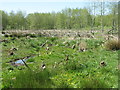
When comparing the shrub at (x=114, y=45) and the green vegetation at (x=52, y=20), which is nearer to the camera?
the shrub at (x=114, y=45)

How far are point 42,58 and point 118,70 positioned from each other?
17.0ft

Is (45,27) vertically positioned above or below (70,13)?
below

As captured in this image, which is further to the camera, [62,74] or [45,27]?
[45,27]

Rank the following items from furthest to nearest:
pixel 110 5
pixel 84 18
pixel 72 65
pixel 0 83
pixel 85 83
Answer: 1. pixel 84 18
2. pixel 110 5
3. pixel 72 65
4. pixel 0 83
5. pixel 85 83

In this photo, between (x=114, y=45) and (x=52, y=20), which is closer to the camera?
(x=114, y=45)

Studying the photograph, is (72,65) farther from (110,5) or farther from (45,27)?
(45,27)

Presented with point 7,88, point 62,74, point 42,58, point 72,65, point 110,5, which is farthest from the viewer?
point 110,5

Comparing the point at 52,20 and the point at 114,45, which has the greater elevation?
the point at 52,20

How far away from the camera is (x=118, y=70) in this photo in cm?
728

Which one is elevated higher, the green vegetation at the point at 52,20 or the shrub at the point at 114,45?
the green vegetation at the point at 52,20

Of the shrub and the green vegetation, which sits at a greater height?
the green vegetation

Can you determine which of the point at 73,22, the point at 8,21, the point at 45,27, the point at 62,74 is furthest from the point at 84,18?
the point at 62,74

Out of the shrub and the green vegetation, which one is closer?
the shrub

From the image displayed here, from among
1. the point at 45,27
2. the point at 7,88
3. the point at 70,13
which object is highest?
the point at 70,13
